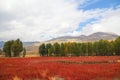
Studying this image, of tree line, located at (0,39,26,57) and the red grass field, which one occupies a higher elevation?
tree line, located at (0,39,26,57)

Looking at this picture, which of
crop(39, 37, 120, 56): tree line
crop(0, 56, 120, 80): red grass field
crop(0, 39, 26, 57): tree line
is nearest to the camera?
crop(0, 56, 120, 80): red grass field

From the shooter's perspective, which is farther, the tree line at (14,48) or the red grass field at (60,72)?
the tree line at (14,48)

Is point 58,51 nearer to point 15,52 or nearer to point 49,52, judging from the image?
point 49,52

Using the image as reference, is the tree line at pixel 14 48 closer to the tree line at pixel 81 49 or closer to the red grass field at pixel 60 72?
the tree line at pixel 81 49

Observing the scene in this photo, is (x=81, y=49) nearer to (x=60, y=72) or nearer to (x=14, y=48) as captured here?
(x=14, y=48)

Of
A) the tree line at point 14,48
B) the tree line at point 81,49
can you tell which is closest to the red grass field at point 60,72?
the tree line at point 14,48

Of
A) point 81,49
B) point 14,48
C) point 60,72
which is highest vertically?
point 14,48

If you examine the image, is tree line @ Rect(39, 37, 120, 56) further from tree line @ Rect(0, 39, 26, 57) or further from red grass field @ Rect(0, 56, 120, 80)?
red grass field @ Rect(0, 56, 120, 80)

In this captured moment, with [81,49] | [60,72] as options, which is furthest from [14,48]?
[60,72]

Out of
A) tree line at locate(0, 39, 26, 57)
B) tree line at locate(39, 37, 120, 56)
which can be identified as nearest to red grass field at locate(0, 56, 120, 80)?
tree line at locate(0, 39, 26, 57)

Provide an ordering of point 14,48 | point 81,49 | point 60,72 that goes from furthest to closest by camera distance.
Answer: point 81,49
point 14,48
point 60,72

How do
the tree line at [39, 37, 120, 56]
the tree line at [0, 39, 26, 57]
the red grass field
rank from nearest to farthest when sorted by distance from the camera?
the red grass field, the tree line at [0, 39, 26, 57], the tree line at [39, 37, 120, 56]

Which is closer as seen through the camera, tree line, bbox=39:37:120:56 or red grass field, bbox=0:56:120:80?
red grass field, bbox=0:56:120:80

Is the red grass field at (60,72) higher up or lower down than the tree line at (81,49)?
lower down
